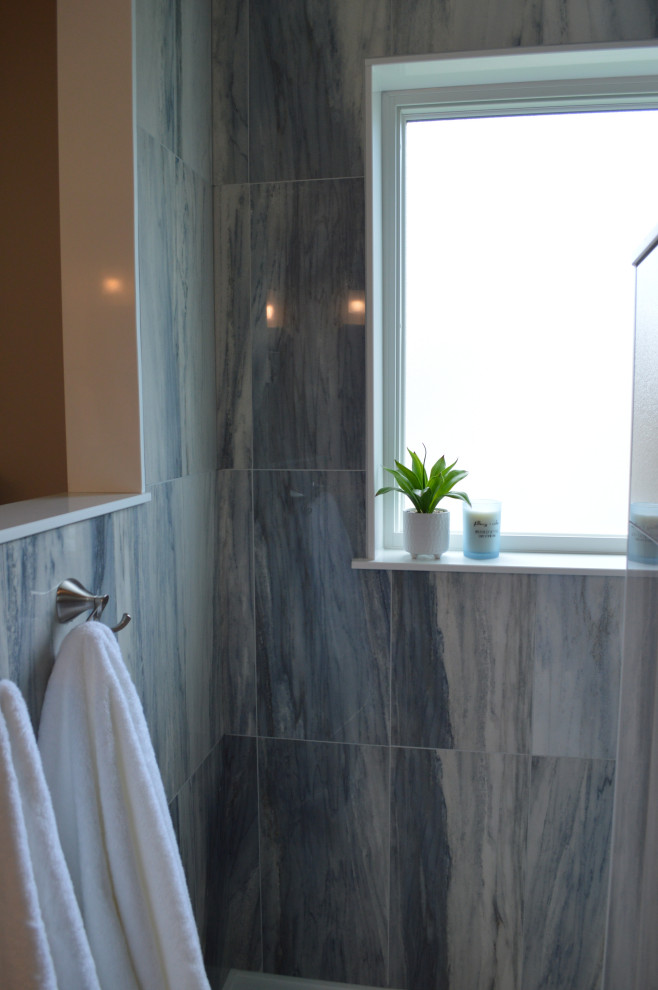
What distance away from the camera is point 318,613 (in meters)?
1.65

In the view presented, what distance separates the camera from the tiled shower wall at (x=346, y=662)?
1.57m

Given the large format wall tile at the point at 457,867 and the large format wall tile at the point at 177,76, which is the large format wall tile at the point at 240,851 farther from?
the large format wall tile at the point at 177,76

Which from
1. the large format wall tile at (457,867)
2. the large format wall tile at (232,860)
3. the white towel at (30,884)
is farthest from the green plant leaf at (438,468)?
the white towel at (30,884)

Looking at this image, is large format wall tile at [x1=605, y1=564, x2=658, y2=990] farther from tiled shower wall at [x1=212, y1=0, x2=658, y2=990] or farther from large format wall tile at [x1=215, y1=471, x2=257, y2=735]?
large format wall tile at [x1=215, y1=471, x2=257, y2=735]

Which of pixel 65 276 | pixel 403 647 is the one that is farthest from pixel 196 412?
pixel 403 647

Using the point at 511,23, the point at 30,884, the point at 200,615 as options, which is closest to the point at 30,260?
the point at 200,615

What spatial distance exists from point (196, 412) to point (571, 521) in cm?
89

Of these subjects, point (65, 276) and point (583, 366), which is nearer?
point (65, 276)

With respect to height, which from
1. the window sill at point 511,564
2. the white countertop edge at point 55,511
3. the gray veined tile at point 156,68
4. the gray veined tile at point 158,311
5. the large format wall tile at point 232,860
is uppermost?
the gray veined tile at point 156,68

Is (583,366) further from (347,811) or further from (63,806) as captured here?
(63,806)

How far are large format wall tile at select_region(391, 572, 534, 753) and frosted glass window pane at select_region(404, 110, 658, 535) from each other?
231 mm

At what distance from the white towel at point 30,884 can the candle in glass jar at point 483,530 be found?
106 cm

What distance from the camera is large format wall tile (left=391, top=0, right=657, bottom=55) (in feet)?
4.79

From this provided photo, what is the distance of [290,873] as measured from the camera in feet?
5.63
